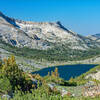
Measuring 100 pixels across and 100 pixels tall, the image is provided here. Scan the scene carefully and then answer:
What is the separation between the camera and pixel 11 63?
59.0 metres

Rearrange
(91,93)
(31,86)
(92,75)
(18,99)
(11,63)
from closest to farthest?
(18,99)
(91,93)
(31,86)
(11,63)
(92,75)

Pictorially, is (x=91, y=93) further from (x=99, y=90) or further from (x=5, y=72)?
(x=5, y=72)

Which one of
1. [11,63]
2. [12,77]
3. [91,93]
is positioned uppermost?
[11,63]

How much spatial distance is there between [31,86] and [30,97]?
25.2 meters

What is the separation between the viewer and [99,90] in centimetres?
4234

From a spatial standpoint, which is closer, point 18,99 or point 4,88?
point 18,99

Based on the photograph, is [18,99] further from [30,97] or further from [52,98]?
[52,98]

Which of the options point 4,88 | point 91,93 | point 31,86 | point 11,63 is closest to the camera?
point 4,88

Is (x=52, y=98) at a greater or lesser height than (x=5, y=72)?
lesser

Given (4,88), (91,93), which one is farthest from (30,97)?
(91,93)

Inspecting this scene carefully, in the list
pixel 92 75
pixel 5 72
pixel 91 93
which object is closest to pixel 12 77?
pixel 5 72

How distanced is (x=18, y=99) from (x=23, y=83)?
26031mm

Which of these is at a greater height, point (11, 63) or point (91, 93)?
point (11, 63)

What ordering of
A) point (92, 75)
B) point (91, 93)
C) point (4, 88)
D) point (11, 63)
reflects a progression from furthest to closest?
point (92, 75), point (11, 63), point (91, 93), point (4, 88)
